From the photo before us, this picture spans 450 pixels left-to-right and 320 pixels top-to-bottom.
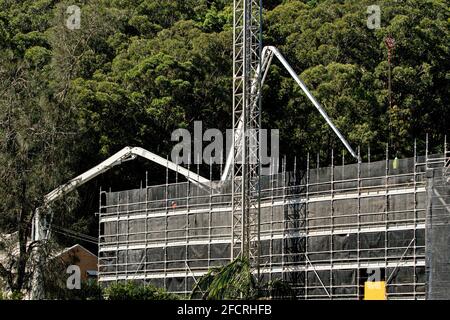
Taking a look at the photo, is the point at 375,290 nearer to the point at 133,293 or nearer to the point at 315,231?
the point at 315,231

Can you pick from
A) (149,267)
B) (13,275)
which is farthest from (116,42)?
(13,275)

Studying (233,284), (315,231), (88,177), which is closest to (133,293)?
(315,231)

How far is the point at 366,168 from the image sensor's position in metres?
37.1

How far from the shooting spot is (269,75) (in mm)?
63312

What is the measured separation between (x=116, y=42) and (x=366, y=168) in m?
34.1

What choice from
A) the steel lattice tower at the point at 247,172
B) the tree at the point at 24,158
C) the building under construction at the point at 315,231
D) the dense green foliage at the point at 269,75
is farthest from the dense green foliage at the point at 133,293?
the dense green foliage at the point at 269,75

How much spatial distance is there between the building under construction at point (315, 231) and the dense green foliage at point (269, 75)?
7.16 meters

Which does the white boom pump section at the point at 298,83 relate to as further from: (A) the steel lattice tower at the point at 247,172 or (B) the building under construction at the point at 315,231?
(B) the building under construction at the point at 315,231

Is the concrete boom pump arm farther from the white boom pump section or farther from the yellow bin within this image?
the yellow bin

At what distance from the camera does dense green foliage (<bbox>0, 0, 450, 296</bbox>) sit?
58812 millimetres

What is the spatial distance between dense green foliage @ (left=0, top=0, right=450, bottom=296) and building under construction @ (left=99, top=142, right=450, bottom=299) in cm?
716

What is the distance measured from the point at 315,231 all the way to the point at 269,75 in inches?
1011

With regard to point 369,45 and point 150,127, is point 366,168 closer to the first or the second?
point 150,127

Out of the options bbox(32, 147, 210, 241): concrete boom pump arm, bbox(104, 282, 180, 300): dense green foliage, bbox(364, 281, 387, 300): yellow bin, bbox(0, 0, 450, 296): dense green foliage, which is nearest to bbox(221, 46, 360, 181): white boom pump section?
bbox(32, 147, 210, 241): concrete boom pump arm
